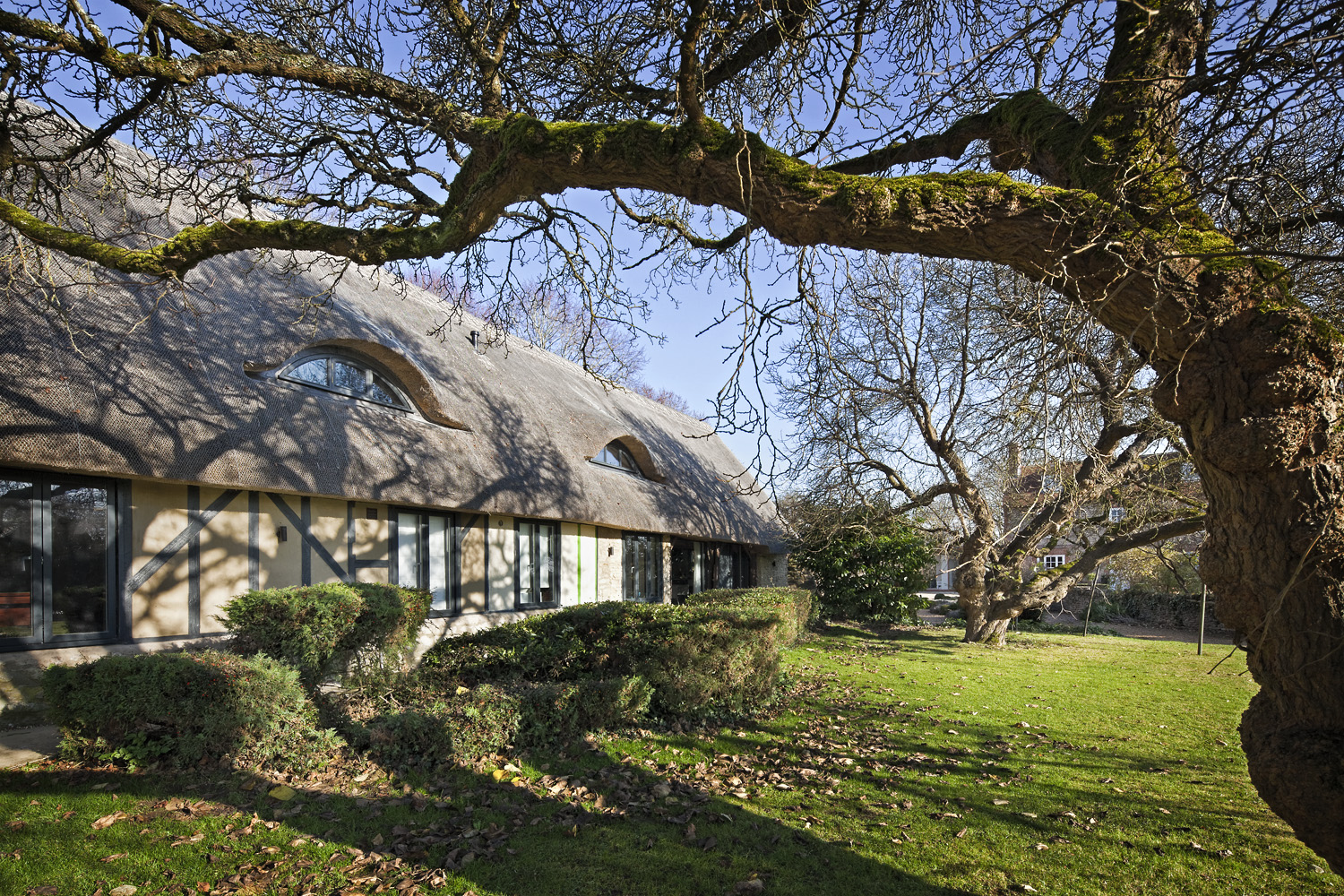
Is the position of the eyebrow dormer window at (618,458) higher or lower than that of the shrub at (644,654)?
higher

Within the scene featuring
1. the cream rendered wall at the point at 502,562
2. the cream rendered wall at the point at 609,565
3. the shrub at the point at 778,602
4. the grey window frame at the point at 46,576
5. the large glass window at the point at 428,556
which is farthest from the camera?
the cream rendered wall at the point at 609,565

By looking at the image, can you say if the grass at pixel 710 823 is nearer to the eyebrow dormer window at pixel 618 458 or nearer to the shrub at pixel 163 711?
the shrub at pixel 163 711

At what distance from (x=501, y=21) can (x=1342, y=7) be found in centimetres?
555

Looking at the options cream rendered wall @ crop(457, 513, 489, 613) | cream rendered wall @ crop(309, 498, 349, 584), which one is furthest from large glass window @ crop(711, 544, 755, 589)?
cream rendered wall @ crop(309, 498, 349, 584)

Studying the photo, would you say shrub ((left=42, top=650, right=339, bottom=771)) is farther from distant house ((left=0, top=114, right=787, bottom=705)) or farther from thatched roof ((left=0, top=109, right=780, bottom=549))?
thatched roof ((left=0, top=109, right=780, bottom=549))

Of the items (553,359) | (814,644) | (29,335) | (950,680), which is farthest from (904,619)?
(29,335)

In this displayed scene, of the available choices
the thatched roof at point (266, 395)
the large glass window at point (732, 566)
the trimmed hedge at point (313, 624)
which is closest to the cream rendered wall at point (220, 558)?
the thatched roof at point (266, 395)

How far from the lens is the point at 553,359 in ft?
59.4

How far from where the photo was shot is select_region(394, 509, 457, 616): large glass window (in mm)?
10086

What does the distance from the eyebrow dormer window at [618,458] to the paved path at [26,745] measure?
32.2 ft

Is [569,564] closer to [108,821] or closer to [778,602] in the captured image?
[778,602]

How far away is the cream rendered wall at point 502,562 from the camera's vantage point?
11664 millimetres

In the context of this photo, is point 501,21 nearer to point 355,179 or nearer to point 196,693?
point 355,179

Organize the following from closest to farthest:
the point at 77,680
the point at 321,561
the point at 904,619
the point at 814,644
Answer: the point at 77,680 < the point at 321,561 < the point at 814,644 < the point at 904,619
